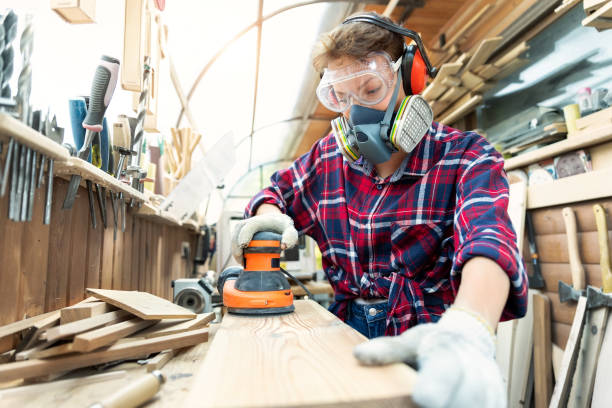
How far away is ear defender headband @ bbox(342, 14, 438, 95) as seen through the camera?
1461 millimetres

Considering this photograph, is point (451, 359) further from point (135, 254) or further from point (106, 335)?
point (135, 254)

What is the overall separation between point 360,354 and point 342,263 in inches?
37.6

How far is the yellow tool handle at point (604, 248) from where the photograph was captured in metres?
2.19

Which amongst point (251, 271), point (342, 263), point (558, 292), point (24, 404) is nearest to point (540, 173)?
point (558, 292)

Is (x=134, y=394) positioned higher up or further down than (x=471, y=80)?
further down

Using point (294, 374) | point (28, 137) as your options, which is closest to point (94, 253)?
point (28, 137)

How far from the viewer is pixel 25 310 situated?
113 centimetres

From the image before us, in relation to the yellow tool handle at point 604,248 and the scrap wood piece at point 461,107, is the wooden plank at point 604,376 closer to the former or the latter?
the yellow tool handle at point 604,248

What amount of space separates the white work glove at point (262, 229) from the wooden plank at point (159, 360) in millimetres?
A: 456

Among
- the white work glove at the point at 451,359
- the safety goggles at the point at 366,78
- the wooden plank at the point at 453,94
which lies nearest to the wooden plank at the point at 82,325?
the white work glove at the point at 451,359

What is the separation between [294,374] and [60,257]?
1.07m

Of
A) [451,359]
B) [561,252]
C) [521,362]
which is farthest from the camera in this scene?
[521,362]

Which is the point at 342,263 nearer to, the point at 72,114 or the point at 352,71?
the point at 352,71

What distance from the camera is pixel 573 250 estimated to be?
243cm
